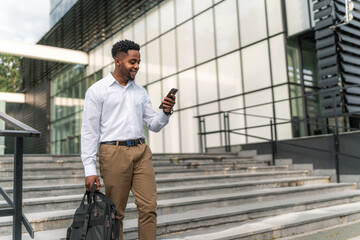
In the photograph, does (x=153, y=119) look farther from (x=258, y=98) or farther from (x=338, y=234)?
(x=258, y=98)

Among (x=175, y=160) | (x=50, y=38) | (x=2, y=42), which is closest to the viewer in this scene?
(x=175, y=160)

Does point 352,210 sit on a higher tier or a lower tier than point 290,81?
lower

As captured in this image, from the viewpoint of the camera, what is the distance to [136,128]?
2547 mm

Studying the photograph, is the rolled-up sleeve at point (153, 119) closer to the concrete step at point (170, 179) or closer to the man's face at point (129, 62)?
the man's face at point (129, 62)

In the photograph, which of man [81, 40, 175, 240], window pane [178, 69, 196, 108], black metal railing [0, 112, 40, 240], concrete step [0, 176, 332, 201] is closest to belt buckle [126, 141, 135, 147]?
man [81, 40, 175, 240]

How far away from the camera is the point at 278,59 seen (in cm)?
1102

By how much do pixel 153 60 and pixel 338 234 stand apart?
13005mm

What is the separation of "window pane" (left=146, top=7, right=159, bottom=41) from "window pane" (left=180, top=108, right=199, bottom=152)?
4.34 metres

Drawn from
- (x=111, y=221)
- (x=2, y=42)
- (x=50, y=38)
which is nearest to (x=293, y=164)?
(x=111, y=221)

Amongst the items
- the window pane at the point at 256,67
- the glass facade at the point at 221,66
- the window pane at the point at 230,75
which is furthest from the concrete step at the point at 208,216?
the window pane at the point at 230,75

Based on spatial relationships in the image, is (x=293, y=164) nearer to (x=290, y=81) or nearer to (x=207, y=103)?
(x=290, y=81)

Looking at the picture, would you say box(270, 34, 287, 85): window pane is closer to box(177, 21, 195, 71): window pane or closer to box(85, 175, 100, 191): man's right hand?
box(177, 21, 195, 71): window pane

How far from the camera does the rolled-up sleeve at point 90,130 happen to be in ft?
7.89

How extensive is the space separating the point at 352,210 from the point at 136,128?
154 inches
